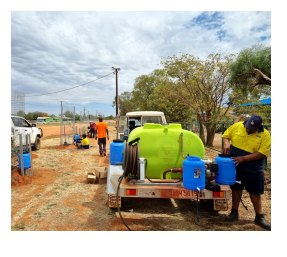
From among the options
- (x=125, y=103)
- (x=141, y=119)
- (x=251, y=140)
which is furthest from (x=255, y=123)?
(x=125, y=103)

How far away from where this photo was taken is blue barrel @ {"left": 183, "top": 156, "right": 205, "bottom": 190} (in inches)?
147

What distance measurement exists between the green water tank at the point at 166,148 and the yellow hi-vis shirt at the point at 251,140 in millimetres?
632

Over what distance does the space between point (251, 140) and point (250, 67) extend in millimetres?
9805

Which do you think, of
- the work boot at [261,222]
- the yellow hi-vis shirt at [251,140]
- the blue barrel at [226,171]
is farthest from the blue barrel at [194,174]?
the work boot at [261,222]

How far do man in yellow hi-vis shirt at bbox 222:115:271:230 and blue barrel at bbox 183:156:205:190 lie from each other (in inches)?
29.7

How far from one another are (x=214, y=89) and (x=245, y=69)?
109 inches

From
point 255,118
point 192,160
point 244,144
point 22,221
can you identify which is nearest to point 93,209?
point 22,221

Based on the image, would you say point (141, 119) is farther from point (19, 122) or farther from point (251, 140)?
point (19, 122)

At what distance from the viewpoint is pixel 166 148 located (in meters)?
4.48

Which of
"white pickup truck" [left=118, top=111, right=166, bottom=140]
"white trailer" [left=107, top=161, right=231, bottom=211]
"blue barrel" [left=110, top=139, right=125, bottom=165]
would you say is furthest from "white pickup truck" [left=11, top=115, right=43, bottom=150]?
"white trailer" [left=107, top=161, right=231, bottom=211]

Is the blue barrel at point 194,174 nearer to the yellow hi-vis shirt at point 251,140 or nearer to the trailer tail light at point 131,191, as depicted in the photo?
the trailer tail light at point 131,191

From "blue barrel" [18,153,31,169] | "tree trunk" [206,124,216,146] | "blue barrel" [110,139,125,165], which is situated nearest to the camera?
"blue barrel" [110,139,125,165]

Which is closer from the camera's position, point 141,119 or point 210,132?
point 141,119

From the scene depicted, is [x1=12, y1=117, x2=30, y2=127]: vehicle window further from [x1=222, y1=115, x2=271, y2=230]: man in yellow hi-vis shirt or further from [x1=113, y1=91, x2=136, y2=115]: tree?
[x1=113, y1=91, x2=136, y2=115]: tree
